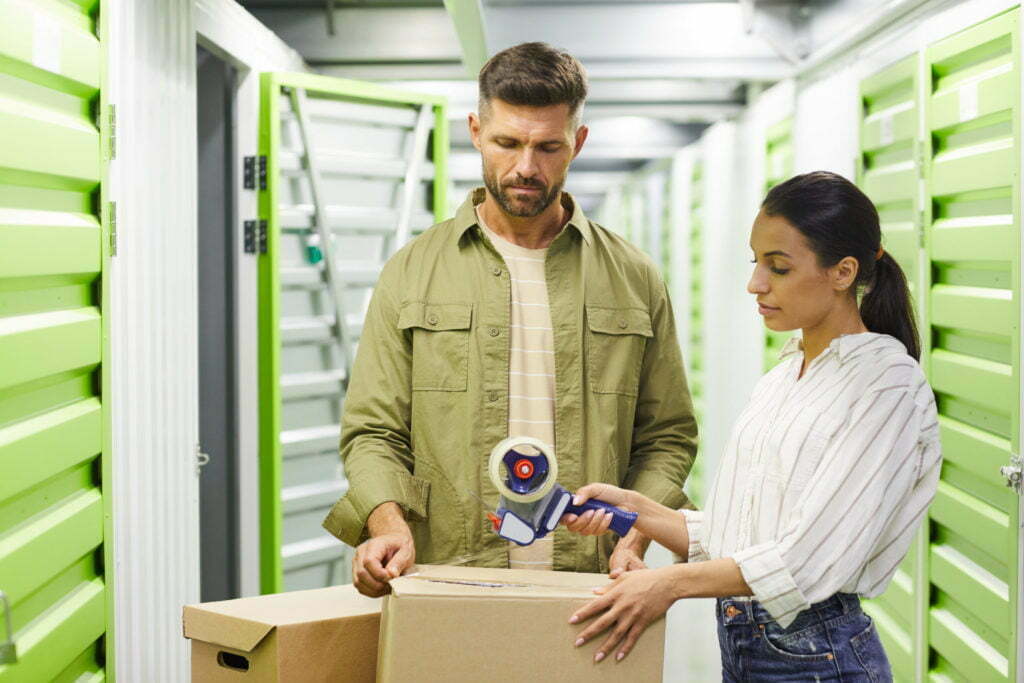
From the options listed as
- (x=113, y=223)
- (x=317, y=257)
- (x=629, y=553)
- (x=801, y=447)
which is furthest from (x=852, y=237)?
(x=317, y=257)

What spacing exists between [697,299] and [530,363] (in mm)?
6399

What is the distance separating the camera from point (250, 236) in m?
4.63

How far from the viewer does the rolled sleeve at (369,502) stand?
2.27m

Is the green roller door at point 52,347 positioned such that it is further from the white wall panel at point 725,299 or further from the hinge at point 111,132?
the white wall panel at point 725,299

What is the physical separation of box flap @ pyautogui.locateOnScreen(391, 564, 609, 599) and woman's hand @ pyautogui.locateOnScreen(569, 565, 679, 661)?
3 cm

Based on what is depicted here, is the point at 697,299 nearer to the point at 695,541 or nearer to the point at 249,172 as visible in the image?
the point at 249,172

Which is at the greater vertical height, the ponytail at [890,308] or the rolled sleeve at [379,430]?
the ponytail at [890,308]

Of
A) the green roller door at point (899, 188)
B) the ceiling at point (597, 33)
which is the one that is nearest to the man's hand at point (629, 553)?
the green roller door at point (899, 188)

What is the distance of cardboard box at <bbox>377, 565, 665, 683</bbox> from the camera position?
5.76 feet

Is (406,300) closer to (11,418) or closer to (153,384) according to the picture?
(11,418)

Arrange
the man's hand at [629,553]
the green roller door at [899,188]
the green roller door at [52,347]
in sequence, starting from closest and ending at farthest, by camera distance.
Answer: the man's hand at [629,553] < the green roller door at [52,347] < the green roller door at [899,188]

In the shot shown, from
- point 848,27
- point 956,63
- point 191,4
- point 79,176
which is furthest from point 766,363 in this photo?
point 79,176

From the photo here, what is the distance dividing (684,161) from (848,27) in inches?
172

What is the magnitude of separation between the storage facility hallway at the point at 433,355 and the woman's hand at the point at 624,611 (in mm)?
21
